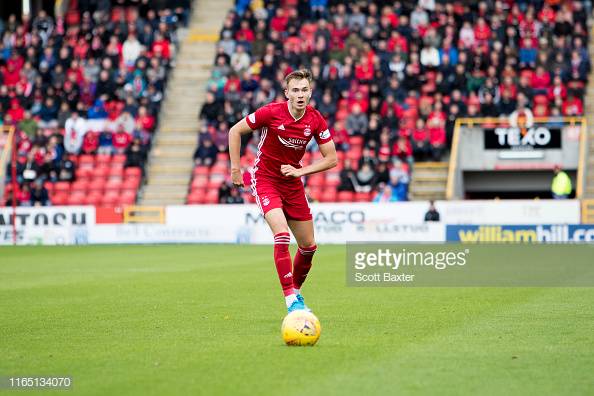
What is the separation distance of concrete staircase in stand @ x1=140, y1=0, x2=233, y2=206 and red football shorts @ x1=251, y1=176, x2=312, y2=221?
2179cm

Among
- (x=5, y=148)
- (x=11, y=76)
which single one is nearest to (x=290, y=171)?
(x=5, y=148)

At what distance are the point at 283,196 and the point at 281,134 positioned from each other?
2.03 feet

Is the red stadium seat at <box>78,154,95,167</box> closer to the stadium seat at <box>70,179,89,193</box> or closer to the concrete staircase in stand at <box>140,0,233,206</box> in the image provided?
the stadium seat at <box>70,179,89,193</box>

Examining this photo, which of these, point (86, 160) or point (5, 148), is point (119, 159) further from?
point (5, 148)

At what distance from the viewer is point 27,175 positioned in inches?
1259

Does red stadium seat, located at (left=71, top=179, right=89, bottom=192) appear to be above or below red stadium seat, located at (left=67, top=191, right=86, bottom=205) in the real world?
above

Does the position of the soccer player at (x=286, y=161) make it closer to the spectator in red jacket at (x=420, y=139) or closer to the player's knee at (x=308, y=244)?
the player's knee at (x=308, y=244)

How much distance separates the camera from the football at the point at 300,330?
28.9 feet

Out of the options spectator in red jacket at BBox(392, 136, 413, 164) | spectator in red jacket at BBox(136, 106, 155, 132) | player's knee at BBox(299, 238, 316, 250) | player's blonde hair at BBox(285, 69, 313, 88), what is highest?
player's blonde hair at BBox(285, 69, 313, 88)

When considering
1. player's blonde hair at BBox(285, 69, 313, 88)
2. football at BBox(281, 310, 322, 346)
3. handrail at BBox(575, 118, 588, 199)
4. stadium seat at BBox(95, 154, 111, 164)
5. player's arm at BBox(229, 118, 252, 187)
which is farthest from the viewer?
stadium seat at BBox(95, 154, 111, 164)

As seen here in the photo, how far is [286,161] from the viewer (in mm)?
10680

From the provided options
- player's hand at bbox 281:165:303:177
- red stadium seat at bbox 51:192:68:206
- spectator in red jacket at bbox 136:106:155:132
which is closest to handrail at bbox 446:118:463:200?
spectator in red jacket at bbox 136:106:155:132

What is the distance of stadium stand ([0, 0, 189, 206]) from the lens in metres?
32.6

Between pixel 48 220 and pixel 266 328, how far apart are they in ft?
68.4
